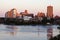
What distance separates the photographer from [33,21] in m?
6.99

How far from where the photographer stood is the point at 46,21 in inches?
264

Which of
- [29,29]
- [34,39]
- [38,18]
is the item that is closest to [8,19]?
[38,18]

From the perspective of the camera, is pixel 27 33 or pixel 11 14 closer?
pixel 11 14

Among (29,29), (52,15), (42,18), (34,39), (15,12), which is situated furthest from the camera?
(29,29)

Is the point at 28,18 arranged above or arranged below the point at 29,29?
above

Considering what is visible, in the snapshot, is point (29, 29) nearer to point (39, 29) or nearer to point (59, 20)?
point (39, 29)

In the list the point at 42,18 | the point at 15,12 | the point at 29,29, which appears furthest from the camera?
the point at 29,29

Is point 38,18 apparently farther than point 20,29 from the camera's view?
No

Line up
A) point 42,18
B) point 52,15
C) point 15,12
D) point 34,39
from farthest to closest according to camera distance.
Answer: point 34,39 → point 15,12 → point 42,18 → point 52,15

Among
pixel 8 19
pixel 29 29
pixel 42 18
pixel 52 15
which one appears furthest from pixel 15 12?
pixel 29 29

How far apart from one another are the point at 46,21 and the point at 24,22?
720 millimetres

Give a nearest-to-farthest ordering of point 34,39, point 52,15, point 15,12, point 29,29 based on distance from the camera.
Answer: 1. point 52,15
2. point 15,12
3. point 34,39
4. point 29,29

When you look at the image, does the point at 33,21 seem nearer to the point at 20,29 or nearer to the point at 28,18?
the point at 28,18

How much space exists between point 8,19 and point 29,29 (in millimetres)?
3762
